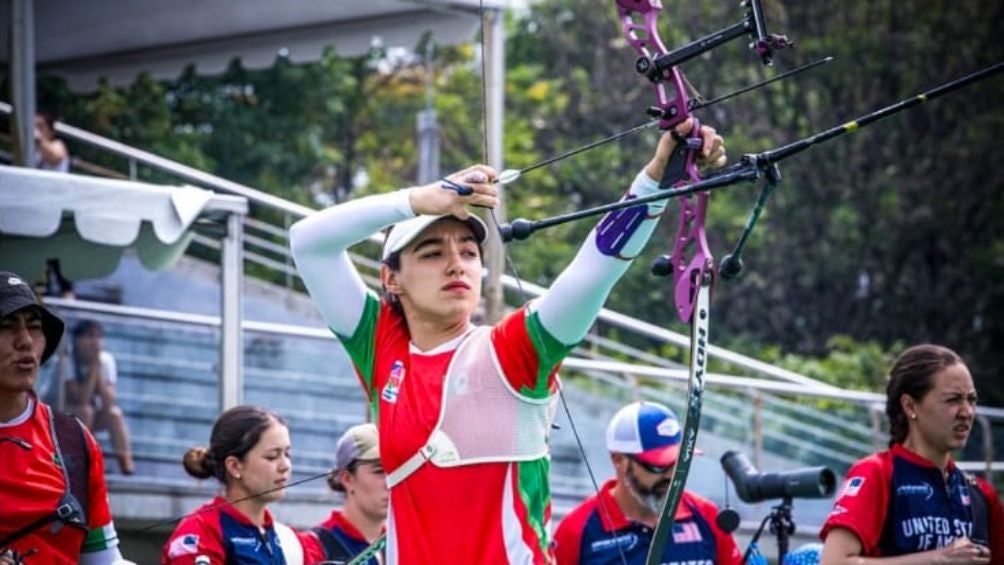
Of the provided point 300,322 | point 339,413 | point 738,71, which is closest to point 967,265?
point 738,71

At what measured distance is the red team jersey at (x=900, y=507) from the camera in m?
6.28

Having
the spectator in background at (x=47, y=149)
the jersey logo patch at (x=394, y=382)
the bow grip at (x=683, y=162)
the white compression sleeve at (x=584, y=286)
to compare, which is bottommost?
the jersey logo patch at (x=394, y=382)

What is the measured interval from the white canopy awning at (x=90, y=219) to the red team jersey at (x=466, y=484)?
3406 mm

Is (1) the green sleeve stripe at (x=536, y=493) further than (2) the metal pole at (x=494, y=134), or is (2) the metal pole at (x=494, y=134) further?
(2) the metal pole at (x=494, y=134)

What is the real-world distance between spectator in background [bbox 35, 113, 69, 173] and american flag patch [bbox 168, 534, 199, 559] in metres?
5.36

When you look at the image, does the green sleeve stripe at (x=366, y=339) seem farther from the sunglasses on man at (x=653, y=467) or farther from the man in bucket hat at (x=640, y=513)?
the sunglasses on man at (x=653, y=467)

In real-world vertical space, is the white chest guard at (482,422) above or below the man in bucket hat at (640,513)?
above

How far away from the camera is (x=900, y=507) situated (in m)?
6.36

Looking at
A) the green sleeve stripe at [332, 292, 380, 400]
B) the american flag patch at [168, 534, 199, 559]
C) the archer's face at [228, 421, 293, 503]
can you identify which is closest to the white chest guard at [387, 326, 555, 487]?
the green sleeve stripe at [332, 292, 380, 400]

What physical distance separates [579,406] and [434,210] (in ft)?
26.2

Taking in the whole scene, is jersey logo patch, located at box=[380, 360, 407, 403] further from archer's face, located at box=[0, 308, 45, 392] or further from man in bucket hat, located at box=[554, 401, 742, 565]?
man in bucket hat, located at box=[554, 401, 742, 565]

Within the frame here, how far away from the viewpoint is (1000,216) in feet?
73.9

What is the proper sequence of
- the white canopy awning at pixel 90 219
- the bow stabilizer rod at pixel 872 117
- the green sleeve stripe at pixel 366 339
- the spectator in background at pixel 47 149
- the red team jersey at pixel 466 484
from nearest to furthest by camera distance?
the bow stabilizer rod at pixel 872 117 → the red team jersey at pixel 466 484 → the green sleeve stripe at pixel 366 339 → the white canopy awning at pixel 90 219 → the spectator in background at pixel 47 149

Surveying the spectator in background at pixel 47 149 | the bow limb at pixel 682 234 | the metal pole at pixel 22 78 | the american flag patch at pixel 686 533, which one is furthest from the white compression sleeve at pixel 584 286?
the spectator in background at pixel 47 149
